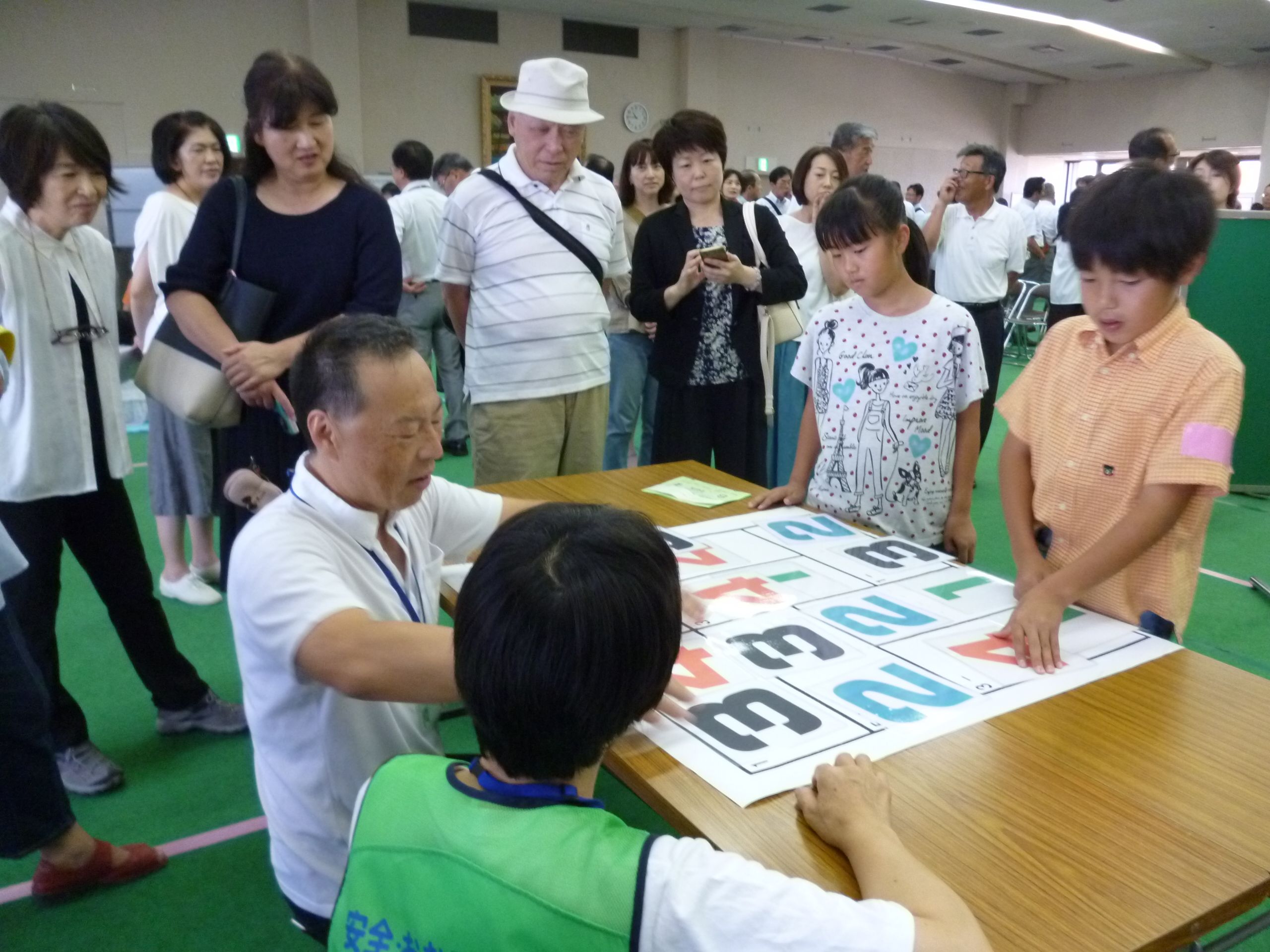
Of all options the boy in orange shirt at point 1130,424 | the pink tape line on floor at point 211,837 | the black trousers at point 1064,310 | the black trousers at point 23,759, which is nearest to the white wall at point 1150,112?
the black trousers at point 1064,310

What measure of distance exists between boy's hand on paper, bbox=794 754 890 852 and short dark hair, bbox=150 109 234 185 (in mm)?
2680

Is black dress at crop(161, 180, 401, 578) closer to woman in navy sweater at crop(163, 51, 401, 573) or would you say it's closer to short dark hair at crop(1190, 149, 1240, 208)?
woman in navy sweater at crop(163, 51, 401, 573)

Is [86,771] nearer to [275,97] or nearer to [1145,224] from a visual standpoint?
[275,97]

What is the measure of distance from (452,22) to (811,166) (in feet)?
25.2

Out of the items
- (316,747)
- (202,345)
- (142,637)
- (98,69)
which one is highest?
(98,69)

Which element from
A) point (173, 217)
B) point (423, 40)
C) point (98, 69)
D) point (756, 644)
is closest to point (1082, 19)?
point (423, 40)

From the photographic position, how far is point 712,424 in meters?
2.80

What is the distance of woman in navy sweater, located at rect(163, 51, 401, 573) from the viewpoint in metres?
1.91

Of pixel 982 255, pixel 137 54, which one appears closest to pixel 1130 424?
pixel 982 255

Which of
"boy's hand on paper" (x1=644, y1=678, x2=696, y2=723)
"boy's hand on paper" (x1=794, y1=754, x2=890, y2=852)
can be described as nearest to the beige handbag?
"boy's hand on paper" (x1=644, y1=678, x2=696, y2=723)

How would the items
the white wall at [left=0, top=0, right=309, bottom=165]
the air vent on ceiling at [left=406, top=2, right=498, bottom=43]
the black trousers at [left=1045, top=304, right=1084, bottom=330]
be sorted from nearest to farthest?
the black trousers at [left=1045, top=304, right=1084, bottom=330] → the white wall at [left=0, top=0, right=309, bottom=165] → the air vent on ceiling at [left=406, top=2, right=498, bottom=43]

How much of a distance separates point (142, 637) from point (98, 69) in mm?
7950

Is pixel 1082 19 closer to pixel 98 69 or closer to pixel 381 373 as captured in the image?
pixel 98 69

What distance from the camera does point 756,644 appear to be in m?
1.26
